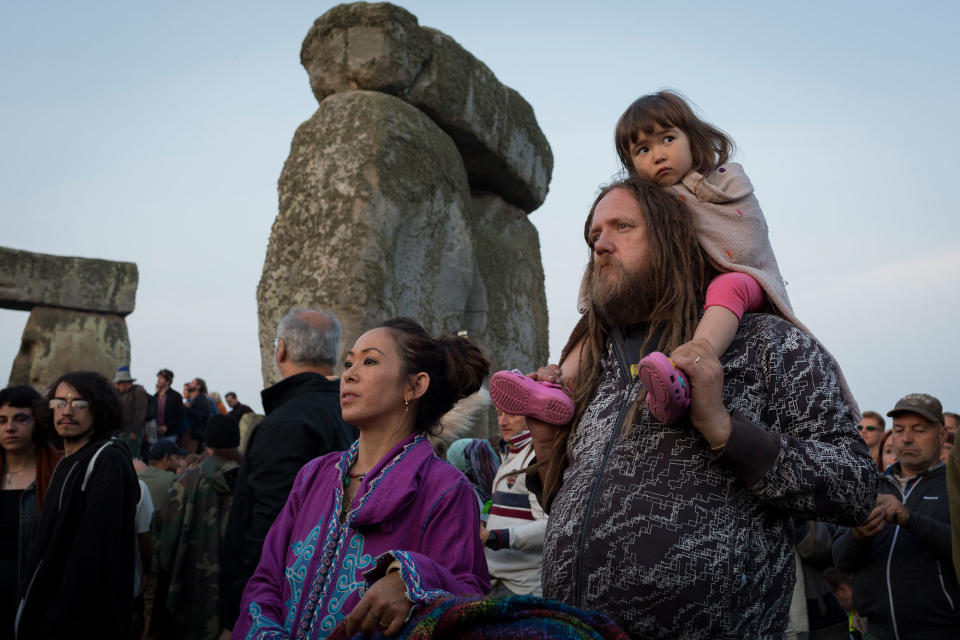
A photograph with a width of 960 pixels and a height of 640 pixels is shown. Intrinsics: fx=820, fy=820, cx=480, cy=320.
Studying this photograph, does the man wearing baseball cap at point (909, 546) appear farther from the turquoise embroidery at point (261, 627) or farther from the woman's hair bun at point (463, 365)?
the turquoise embroidery at point (261, 627)

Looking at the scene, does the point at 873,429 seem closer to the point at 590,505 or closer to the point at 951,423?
the point at 951,423

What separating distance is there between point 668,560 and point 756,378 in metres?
0.46

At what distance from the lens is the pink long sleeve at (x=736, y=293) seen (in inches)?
71.3

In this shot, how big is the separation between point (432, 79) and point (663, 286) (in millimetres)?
6143

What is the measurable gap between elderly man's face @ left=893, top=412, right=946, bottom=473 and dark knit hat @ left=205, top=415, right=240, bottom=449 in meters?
3.41

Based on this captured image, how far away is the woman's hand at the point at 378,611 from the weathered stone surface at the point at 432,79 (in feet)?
20.1

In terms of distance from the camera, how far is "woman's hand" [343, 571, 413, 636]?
1609 millimetres

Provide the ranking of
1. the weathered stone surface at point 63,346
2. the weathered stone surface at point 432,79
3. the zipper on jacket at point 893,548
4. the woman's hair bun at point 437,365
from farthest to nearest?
1. the weathered stone surface at point 63,346
2. the weathered stone surface at point 432,79
3. the zipper on jacket at point 893,548
4. the woman's hair bun at point 437,365

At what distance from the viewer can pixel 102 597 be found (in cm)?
319

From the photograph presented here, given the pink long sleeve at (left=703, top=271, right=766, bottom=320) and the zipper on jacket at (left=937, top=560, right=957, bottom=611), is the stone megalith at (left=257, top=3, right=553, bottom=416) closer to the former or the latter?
Result: the zipper on jacket at (left=937, top=560, right=957, bottom=611)

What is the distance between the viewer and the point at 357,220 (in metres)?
6.49

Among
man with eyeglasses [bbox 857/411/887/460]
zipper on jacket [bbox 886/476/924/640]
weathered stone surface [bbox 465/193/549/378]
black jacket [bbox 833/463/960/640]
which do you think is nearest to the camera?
black jacket [bbox 833/463/960/640]

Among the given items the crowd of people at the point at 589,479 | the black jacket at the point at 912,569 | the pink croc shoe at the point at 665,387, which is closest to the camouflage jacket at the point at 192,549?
the crowd of people at the point at 589,479

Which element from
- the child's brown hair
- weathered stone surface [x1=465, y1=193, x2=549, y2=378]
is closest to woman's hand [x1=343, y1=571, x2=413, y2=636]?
the child's brown hair
